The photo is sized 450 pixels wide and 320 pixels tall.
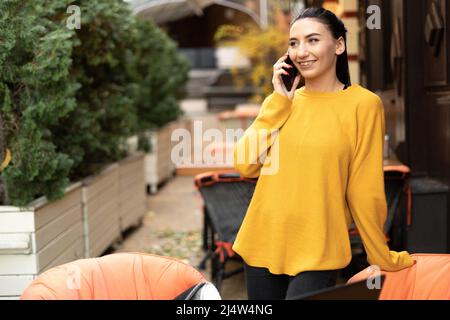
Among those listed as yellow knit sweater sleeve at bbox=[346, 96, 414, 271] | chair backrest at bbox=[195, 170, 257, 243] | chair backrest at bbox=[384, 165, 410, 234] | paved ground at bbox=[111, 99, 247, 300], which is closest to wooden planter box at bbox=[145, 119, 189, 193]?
paved ground at bbox=[111, 99, 247, 300]

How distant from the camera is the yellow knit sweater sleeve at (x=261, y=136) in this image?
2234 mm

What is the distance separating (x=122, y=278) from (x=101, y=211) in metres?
3.73

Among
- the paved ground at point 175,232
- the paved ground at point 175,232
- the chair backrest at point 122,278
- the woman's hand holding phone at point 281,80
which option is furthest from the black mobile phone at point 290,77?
the paved ground at point 175,232

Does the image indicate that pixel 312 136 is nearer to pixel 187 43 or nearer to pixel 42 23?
pixel 42 23

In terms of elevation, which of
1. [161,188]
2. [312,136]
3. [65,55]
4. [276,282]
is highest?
[65,55]

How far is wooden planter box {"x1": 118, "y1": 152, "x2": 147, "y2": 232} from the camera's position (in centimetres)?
714

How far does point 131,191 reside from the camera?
763cm

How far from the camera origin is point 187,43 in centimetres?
3778

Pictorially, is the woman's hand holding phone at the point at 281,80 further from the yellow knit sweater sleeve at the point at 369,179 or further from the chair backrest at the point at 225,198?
the chair backrest at the point at 225,198

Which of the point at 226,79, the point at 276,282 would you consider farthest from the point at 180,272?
the point at 226,79

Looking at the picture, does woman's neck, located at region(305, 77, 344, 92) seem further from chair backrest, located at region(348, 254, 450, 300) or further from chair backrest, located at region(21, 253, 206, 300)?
chair backrest, located at region(21, 253, 206, 300)

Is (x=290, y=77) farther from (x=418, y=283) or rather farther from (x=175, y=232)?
(x=175, y=232)
